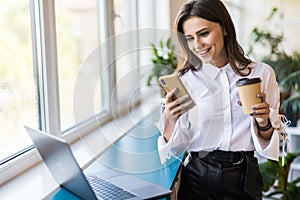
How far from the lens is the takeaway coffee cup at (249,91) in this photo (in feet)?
3.60

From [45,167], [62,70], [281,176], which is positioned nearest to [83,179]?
[45,167]

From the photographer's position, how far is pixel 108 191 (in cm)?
125

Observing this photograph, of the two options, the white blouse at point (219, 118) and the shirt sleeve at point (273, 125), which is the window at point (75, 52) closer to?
the white blouse at point (219, 118)

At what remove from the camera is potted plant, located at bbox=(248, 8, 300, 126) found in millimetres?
2803

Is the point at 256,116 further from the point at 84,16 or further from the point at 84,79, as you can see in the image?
the point at 84,16

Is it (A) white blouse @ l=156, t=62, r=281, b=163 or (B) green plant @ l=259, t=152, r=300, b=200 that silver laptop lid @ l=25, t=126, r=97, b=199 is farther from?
(B) green plant @ l=259, t=152, r=300, b=200

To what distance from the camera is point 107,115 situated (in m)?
2.40

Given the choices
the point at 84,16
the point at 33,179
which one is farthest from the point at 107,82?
the point at 33,179

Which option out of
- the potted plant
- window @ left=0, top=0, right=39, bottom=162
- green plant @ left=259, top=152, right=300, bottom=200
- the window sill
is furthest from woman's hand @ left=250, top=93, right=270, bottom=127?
the potted plant

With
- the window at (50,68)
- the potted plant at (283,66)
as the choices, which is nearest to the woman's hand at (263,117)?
the window at (50,68)

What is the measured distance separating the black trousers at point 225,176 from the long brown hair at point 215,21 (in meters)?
0.30

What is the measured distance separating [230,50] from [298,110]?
1.75m

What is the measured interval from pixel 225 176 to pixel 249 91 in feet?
1.12

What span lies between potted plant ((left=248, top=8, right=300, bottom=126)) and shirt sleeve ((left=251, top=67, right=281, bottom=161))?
1607 mm
